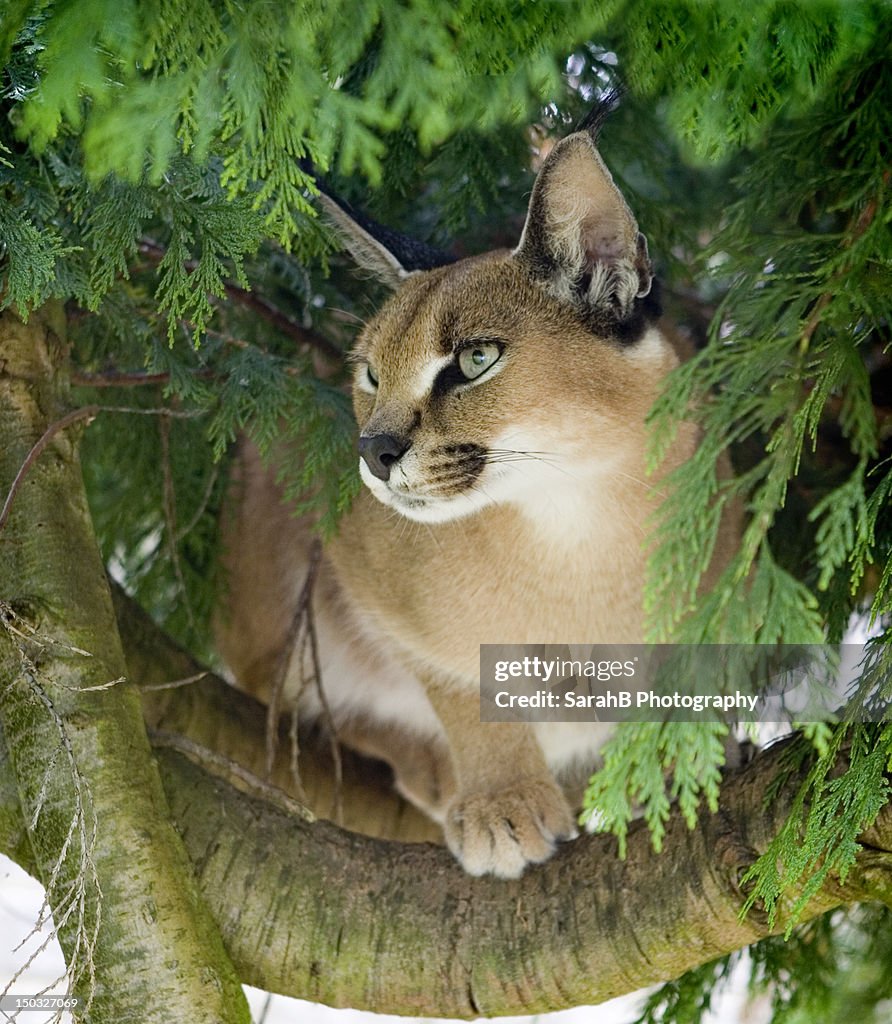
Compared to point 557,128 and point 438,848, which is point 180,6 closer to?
point 557,128

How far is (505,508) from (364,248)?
0.59 meters

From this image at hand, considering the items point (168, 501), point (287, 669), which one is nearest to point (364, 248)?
point (168, 501)

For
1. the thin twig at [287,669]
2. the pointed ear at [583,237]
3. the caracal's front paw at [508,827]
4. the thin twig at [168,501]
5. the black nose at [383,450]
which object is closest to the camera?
the pointed ear at [583,237]

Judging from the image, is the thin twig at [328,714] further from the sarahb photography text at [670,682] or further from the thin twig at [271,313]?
the thin twig at [271,313]

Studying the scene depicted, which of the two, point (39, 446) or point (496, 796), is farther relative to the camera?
point (496, 796)

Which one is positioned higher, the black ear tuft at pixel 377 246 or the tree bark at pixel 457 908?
the black ear tuft at pixel 377 246

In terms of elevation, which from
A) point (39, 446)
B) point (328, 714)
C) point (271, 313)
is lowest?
point (328, 714)

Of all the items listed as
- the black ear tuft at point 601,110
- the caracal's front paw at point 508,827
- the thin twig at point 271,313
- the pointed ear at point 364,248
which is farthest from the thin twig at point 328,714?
the black ear tuft at point 601,110

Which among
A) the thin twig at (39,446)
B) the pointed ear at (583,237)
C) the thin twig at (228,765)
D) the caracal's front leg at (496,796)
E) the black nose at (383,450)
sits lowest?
the caracal's front leg at (496,796)

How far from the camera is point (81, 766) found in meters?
1.75

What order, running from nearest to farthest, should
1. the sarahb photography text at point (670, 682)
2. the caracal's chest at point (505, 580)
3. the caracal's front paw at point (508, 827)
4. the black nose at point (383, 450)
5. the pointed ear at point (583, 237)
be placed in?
the sarahb photography text at point (670, 682)
the pointed ear at point (583, 237)
the black nose at point (383, 450)
the caracal's front paw at point (508, 827)
the caracal's chest at point (505, 580)

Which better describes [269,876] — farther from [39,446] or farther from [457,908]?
[39,446]

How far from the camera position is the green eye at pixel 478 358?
201 cm

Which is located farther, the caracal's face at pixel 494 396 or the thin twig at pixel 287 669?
the thin twig at pixel 287 669
